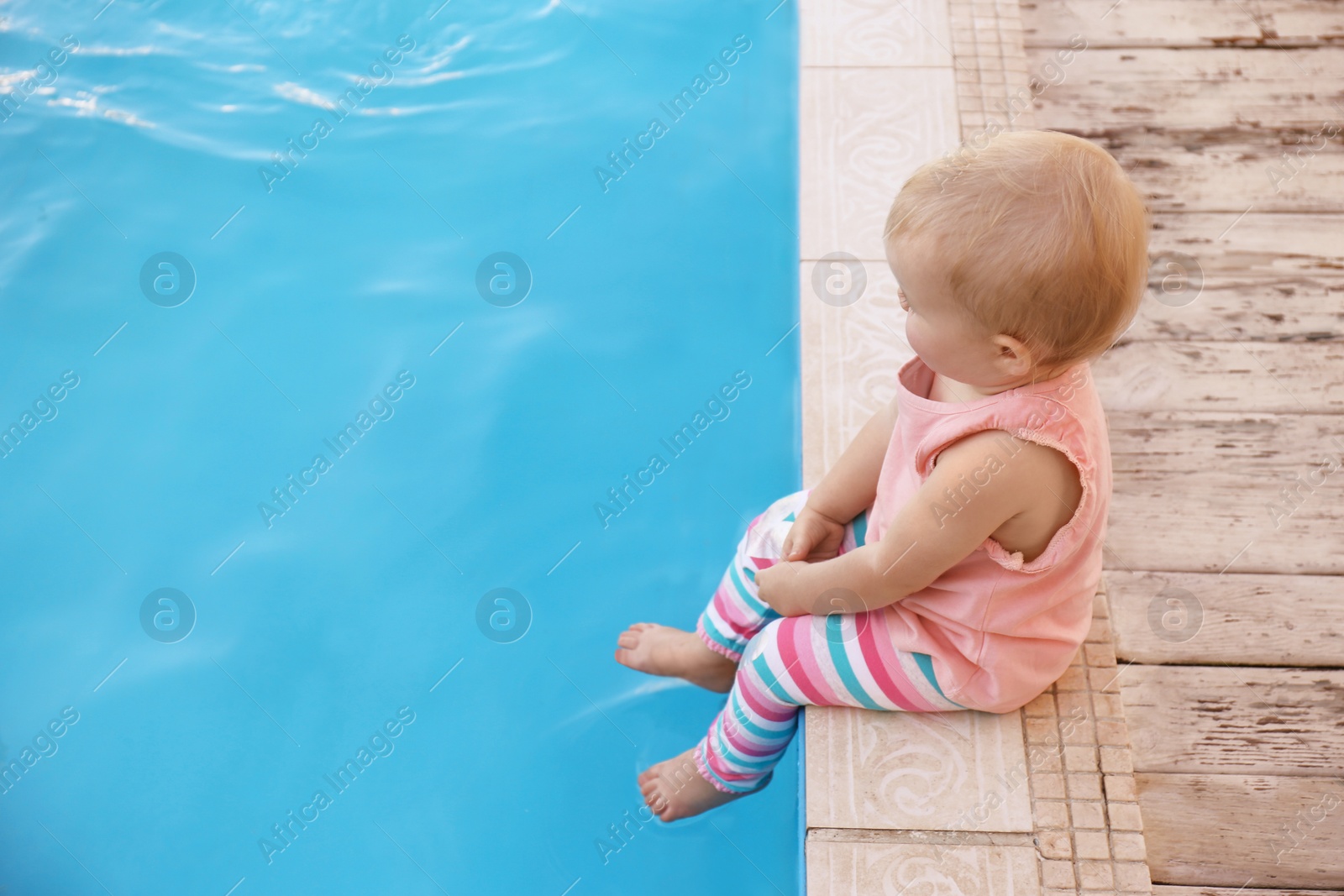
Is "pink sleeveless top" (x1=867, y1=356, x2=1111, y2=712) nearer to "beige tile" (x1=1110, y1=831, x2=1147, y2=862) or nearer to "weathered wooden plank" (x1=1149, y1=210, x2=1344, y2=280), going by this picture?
"beige tile" (x1=1110, y1=831, x2=1147, y2=862)

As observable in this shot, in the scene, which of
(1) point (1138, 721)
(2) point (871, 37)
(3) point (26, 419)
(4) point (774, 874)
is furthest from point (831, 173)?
(3) point (26, 419)

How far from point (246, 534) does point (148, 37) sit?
164cm

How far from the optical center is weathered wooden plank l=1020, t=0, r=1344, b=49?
2158mm

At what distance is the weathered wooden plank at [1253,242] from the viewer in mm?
1799

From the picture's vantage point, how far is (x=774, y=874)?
1.60 meters

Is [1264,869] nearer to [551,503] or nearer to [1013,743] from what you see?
[1013,743]

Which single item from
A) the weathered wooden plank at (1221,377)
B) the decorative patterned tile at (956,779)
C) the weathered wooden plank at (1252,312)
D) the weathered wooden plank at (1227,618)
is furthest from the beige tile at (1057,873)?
the weathered wooden plank at (1252,312)

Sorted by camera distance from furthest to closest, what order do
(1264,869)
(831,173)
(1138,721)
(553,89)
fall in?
(553,89) → (831,173) → (1138,721) → (1264,869)

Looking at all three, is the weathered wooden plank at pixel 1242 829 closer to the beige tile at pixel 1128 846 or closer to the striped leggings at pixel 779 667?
the beige tile at pixel 1128 846
